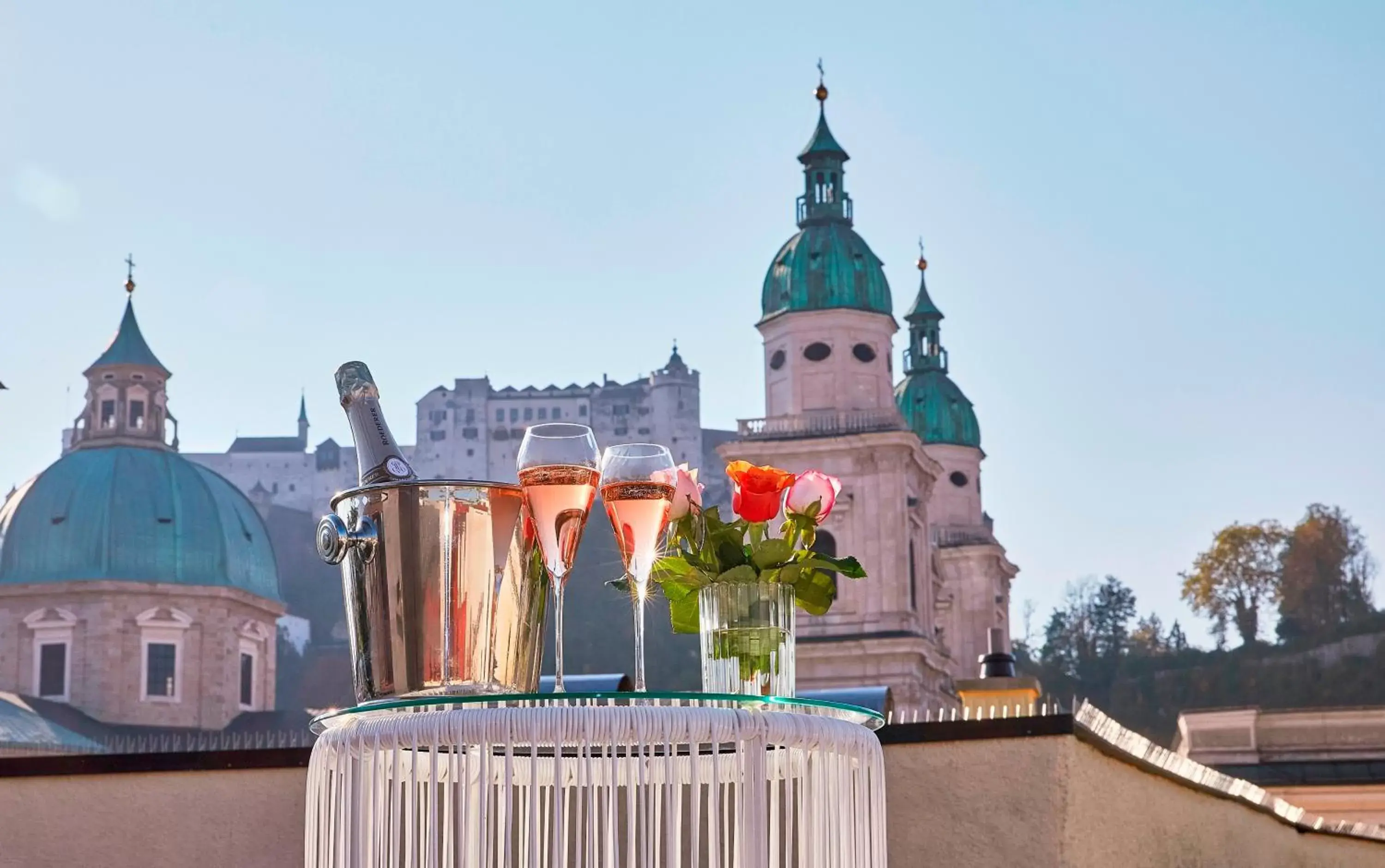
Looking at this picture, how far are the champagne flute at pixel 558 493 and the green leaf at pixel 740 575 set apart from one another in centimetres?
38

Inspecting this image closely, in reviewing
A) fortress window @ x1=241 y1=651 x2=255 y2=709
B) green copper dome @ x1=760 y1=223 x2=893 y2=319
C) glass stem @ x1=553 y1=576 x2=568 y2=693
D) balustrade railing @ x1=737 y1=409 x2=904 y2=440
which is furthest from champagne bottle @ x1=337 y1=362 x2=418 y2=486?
fortress window @ x1=241 y1=651 x2=255 y2=709

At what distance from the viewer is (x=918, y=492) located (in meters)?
50.3

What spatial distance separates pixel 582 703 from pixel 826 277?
154 ft

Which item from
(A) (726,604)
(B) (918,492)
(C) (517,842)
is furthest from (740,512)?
(B) (918,492)

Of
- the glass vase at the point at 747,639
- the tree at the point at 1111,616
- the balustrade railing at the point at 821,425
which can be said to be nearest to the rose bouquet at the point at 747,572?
the glass vase at the point at 747,639

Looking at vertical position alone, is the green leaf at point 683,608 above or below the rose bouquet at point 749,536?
below

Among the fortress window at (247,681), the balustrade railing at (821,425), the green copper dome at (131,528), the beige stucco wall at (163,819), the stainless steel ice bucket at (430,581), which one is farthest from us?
the fortress window at (247,681)

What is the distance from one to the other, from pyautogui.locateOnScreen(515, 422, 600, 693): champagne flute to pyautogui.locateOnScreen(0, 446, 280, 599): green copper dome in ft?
195

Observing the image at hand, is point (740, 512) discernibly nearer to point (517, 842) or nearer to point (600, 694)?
point (600, 694)

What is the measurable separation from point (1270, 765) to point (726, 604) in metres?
14.8

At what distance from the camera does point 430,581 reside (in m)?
4.56

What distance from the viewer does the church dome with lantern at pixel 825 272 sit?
167ft

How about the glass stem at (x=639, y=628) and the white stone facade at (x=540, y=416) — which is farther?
the white stone facade at (x=540, y=416)

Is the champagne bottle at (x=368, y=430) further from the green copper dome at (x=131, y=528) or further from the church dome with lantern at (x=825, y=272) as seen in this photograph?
the green copper dome at (x=131, y=528)
